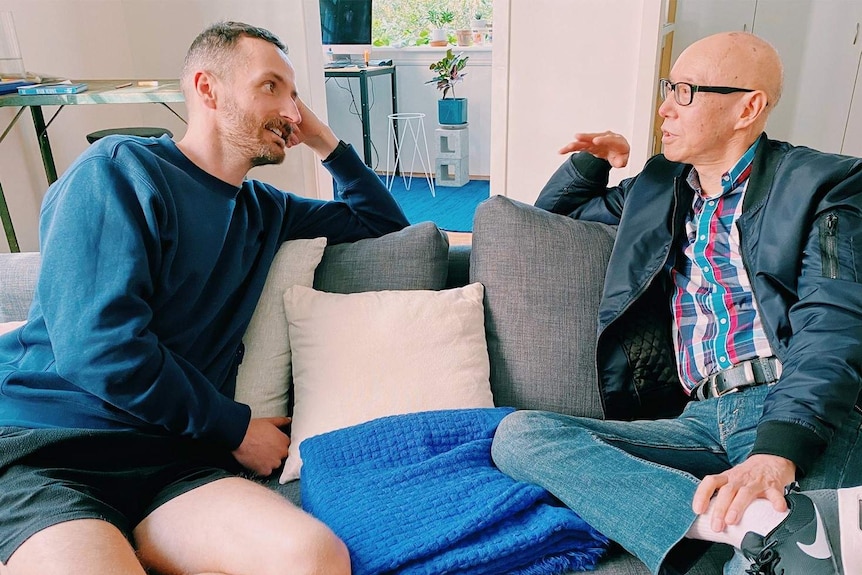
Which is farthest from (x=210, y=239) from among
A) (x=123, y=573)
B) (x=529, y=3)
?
(x=529, y=3)

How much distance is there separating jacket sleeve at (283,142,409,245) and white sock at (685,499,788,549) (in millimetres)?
1096

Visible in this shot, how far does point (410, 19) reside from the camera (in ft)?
19.1

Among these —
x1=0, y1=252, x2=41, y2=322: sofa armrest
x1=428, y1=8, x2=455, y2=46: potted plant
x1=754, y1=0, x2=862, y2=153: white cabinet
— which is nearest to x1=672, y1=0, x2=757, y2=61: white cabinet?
x1=754, y1=0, x2=862, y2=153: white cabinet

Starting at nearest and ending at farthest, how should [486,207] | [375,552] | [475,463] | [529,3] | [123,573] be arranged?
[123,573] < [375,552] < [475,463] < [486,207] < [529,3]

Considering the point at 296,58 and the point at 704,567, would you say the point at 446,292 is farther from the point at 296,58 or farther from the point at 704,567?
the point at 296,58

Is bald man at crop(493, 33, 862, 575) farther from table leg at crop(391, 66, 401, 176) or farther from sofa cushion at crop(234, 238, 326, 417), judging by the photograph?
table leg at crop(391, 66, 401, 176)

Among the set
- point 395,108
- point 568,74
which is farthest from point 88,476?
point 395,108

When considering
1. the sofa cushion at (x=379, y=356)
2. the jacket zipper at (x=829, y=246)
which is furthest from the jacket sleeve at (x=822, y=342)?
the sofa cushion at (x=379, y=356)

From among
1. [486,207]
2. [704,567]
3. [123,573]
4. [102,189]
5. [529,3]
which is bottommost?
[704,567]

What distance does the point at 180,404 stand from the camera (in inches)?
48.5

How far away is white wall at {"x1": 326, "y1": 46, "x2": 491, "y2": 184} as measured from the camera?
5.45m

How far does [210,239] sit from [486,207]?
2.33 ft

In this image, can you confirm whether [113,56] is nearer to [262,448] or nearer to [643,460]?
[262,448]

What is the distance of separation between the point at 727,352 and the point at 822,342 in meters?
0.23
